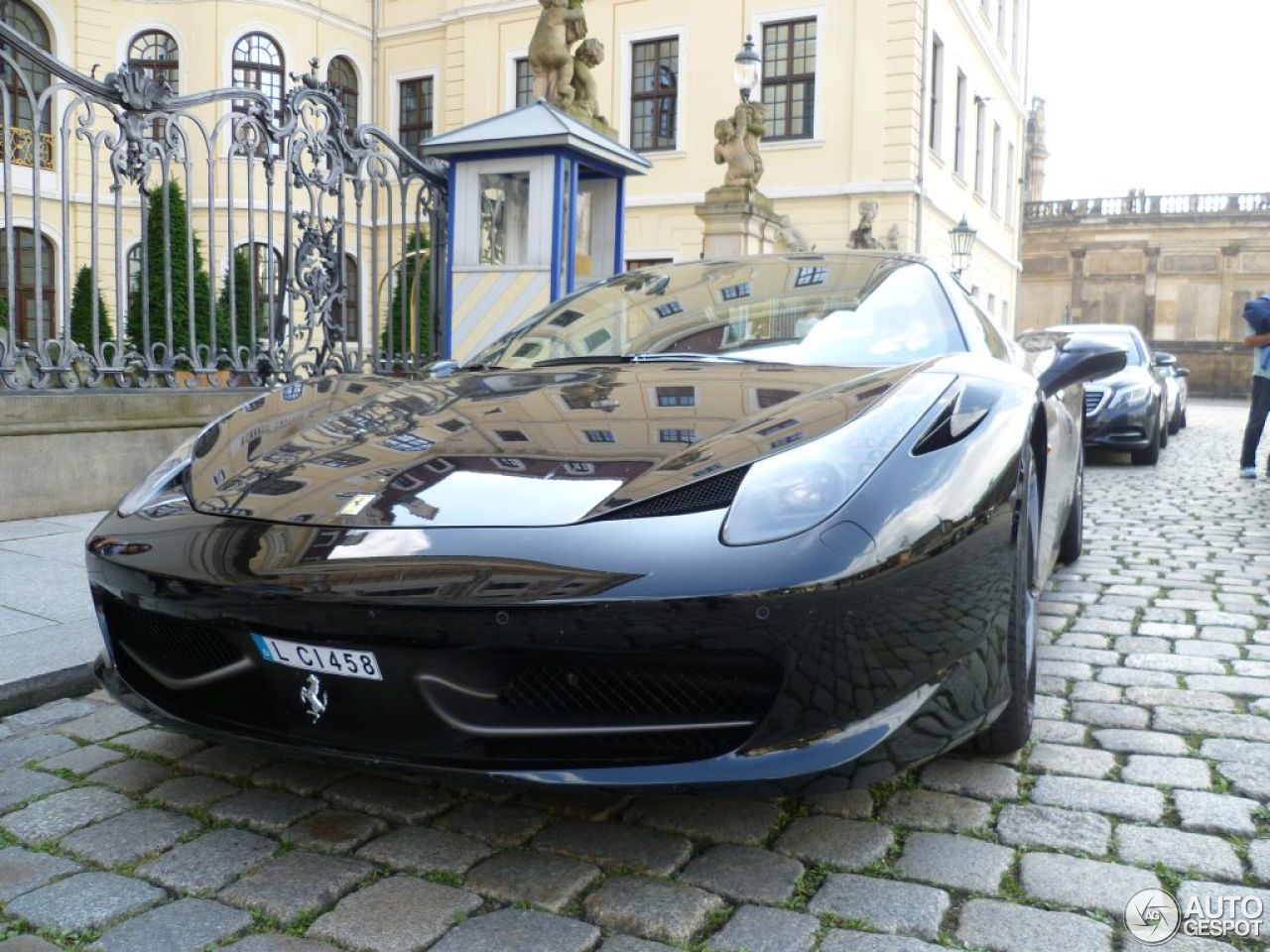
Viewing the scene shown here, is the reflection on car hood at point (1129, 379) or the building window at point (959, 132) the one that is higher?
the building window at point (959, 132)

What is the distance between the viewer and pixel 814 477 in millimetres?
1980

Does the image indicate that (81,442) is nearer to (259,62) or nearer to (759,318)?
(759,318)

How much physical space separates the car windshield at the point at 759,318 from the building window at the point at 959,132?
74.2 feet

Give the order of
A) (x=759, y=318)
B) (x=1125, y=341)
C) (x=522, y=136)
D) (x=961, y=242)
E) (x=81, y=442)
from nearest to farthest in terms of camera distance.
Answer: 1. (x=759, y=318)
2. (x=81, y=442)
3. (x=522, y=136)
4. (x=1125, y=341)
5. (x=961, y=242)

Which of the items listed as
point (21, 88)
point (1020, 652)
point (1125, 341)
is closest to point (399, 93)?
point (21, 88)

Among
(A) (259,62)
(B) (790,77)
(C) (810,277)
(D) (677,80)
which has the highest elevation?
(A) (259,62)

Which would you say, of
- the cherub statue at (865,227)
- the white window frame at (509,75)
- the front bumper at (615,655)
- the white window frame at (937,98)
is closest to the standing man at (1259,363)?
the front bumper at (615,655)

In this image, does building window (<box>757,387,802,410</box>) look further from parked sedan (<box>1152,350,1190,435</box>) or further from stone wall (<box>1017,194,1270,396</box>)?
stone wall (<box>1017,194,1270,396</box>)

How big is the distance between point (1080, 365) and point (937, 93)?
20724mm

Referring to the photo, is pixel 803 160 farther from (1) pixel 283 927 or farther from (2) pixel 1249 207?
(2) pixel 1249 207

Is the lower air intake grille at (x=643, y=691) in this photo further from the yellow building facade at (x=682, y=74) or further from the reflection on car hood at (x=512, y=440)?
the yellow building facade at (x=682, y=74)

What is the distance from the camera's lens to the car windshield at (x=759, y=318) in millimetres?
2920

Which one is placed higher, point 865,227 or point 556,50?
point 556,50

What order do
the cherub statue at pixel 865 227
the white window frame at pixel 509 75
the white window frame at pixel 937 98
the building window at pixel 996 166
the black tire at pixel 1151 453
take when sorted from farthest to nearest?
the building window at pixel 996 166, the white window frame at pixel 509 75, the white window frame at pixel 937 98, the cherub statue at pixel 865 227, the black tire at pixel 1151 453
